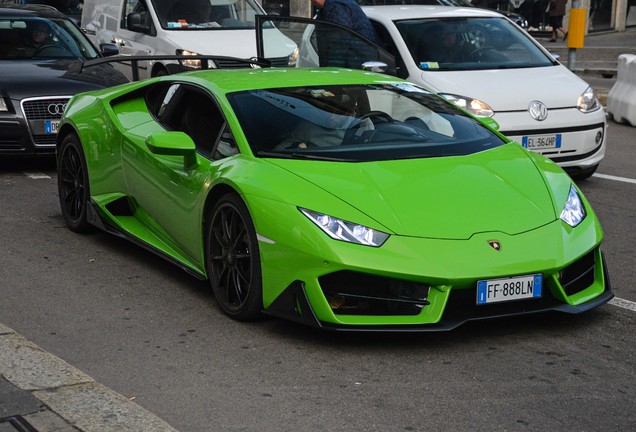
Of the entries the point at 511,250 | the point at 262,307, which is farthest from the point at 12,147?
the point at 511,250

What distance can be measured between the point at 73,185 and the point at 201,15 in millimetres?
7023

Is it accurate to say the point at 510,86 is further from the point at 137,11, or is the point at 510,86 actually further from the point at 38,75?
the point at 137,11

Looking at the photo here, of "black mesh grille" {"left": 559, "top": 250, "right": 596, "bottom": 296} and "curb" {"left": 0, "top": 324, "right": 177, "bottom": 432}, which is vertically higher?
"black mesh grille" {"left": 559, "top": 250, "right": 596, "bottom": 296}

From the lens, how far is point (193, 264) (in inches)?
266

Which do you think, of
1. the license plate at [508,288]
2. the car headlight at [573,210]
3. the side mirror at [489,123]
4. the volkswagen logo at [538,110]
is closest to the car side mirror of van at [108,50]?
the volkswagen logo at [538,110]


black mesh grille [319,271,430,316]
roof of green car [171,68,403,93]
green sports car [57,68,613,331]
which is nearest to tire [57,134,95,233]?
green sports car [57,68,613,331]

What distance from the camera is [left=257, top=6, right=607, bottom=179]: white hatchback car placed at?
10.4 meters

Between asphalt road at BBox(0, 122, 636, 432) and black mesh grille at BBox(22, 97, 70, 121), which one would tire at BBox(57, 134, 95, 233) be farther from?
black mesh grille at BBox(22, 97, 70, 121)

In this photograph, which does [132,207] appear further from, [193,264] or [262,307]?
[262,307]

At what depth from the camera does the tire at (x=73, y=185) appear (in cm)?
827

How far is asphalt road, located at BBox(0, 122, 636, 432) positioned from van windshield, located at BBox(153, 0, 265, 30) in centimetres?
775

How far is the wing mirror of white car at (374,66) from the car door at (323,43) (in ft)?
0.08

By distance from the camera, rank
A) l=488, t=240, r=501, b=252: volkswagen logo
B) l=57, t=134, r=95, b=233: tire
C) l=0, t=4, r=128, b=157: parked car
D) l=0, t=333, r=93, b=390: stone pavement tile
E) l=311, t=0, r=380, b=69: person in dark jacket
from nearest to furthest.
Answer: l=0, t=333, r=93, b=390: stone pavement tile < l=488, t=240, r=501, b=252: volkswagen logo < l=57, t=134, r=95, b=233: tire < l=311, t=0, r=380, b=69: person in dark jacket < l=0, t=4, r=128, b=157: parked car

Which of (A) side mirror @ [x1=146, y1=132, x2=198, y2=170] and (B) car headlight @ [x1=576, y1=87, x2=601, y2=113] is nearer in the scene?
(A) side mirror @ [x1=146, y1=132, x2=198, y2=170]
